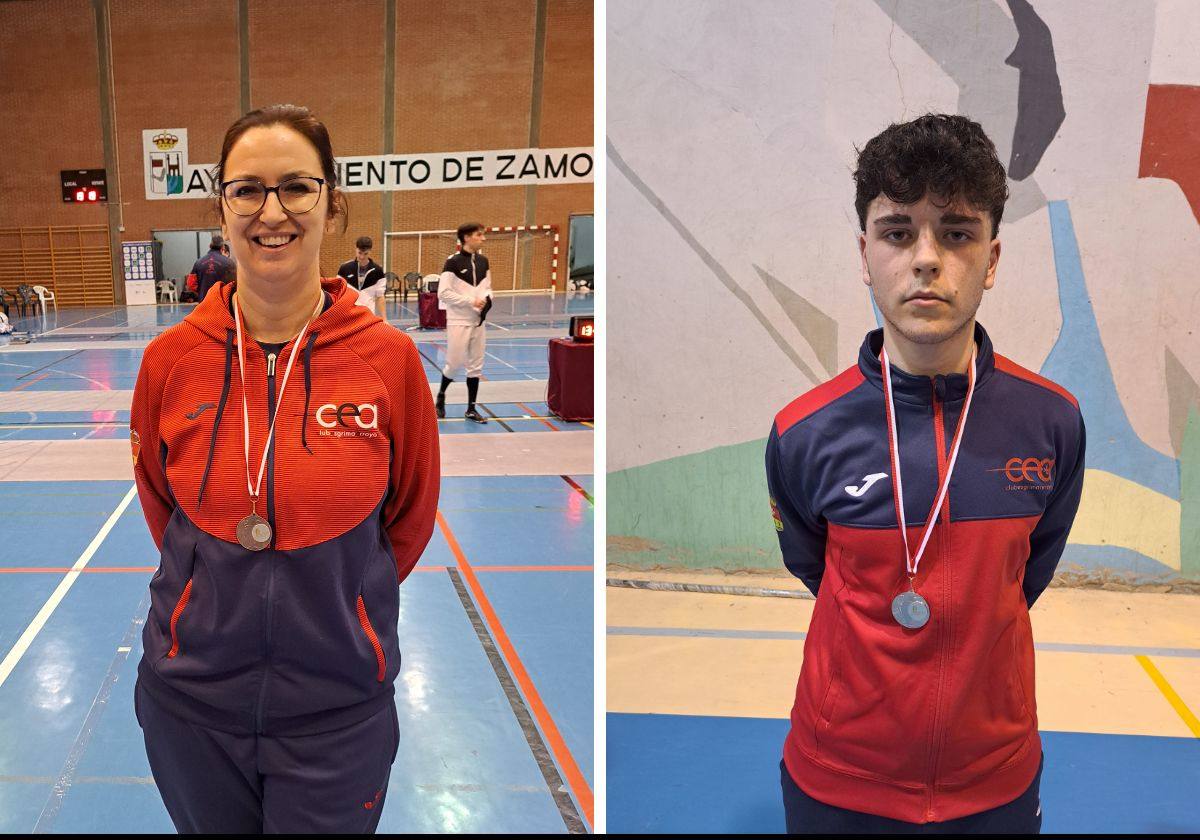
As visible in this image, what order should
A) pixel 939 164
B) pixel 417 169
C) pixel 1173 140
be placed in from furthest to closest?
1. pixel 417 169
2. pixel 1173 140
3. pixel 939 164

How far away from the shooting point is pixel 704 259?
531 centimetres

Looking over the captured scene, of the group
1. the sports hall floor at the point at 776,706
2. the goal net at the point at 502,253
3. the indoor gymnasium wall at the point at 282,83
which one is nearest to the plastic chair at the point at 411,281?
the goal net at the point at 502,253

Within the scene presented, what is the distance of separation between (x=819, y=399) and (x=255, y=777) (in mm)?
1265

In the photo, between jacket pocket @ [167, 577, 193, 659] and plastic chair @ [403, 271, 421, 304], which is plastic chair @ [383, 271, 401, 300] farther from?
jacket pocket @ [167, 577, 193, 659]

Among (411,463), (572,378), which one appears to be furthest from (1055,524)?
(572,378)

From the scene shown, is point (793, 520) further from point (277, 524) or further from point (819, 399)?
point (277, 524)

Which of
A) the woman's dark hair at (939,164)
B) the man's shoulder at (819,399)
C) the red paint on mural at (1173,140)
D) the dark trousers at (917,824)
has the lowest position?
the dark trousers at (917,824)

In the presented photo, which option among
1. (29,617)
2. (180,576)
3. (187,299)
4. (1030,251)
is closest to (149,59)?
(187,299)

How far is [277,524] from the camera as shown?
1.68m

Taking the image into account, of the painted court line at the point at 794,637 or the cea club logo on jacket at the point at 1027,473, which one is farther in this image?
the painted court line at the point at 794,637

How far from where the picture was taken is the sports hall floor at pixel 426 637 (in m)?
3.48

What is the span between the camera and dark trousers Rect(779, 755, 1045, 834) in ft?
5.37

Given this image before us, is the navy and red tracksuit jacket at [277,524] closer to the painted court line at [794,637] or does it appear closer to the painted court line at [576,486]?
the painted court line at [794,637]

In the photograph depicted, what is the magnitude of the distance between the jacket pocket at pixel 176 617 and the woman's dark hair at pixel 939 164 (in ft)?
4.70
